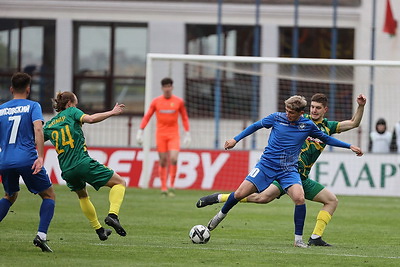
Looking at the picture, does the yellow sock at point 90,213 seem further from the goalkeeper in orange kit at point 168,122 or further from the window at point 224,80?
the window at point 224,80

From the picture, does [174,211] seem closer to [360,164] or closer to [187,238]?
[187,238]

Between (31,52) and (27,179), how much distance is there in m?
20.5

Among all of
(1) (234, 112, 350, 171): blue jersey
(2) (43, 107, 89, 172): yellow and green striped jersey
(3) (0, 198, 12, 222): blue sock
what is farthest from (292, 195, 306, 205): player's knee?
(3) (0, 198, 12, 222): blue sock

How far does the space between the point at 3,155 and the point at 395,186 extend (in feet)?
42.4

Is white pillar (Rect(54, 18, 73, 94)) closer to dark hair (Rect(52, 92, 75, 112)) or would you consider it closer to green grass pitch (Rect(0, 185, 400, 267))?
green grass pitch (Rect(0, 185, 400, 267))

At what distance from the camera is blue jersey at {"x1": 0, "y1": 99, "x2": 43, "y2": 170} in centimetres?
1005

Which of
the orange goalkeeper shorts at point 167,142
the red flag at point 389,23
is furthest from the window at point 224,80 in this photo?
the orange goalkeeper shorts at point 167,142

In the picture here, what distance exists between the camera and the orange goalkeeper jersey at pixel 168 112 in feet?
63.5

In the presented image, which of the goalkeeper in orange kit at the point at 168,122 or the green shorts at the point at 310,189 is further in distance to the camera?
the goalkeeper in orange kit at the point at 168,122

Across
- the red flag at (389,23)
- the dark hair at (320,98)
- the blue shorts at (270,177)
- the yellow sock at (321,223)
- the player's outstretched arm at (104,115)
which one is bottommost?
the yellow sock at (321,223)

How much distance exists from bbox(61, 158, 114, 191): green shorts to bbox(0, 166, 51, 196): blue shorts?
562 millimetres

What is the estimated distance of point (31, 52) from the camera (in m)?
30.1

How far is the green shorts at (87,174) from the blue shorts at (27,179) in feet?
1.84

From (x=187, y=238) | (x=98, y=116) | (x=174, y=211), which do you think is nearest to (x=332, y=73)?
(x=174, y=211)
